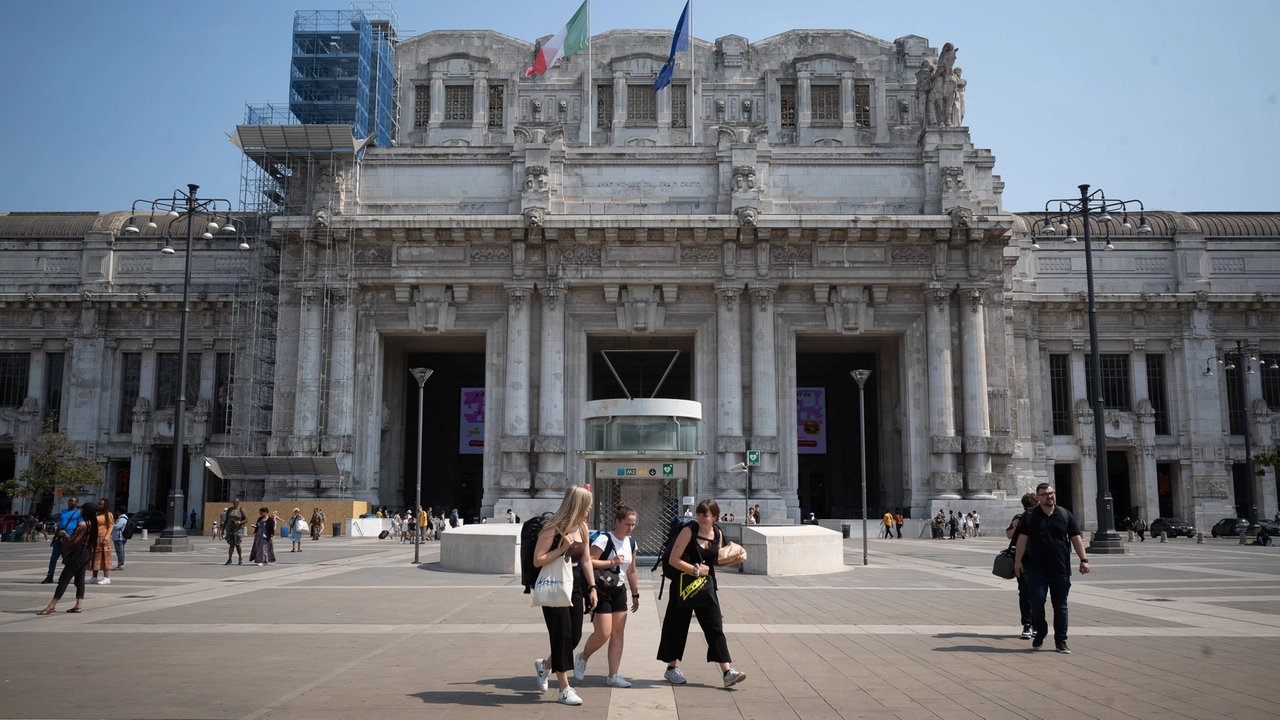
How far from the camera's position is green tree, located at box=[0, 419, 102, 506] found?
4412cm

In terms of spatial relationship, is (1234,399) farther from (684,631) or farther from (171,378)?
(171,378)

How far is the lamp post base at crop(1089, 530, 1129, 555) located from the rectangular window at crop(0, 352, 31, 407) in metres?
52.3

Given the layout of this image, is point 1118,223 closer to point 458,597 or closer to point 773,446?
point 773,446

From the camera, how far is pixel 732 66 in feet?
187

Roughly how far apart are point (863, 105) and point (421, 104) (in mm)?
24922

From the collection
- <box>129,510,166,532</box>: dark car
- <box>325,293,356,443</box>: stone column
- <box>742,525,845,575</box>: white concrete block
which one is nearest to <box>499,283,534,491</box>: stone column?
<box>325,293,356,443</box>: stone column

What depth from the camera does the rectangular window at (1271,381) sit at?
178 ft

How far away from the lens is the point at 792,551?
2289cm

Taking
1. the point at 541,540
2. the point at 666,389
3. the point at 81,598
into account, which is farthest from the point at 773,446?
the point at 541,540

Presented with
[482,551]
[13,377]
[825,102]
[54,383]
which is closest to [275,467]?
[54,383]

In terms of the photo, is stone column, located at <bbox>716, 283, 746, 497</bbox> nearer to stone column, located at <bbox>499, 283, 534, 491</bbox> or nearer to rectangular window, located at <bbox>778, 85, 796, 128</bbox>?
stone column, located at <bbox>499, 283, 534, 491</bbox>

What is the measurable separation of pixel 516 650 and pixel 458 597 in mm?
6255

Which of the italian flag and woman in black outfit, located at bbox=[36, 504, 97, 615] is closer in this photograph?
woman in black outfit, located at bbox=[36, 504, 97, 615]

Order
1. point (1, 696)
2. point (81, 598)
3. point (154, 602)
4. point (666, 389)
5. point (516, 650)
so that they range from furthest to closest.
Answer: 1. point (666, 389)
2. point (154, 602)
3. point (81, 598)
4. point (516, 650)
5. point (1, 696)
